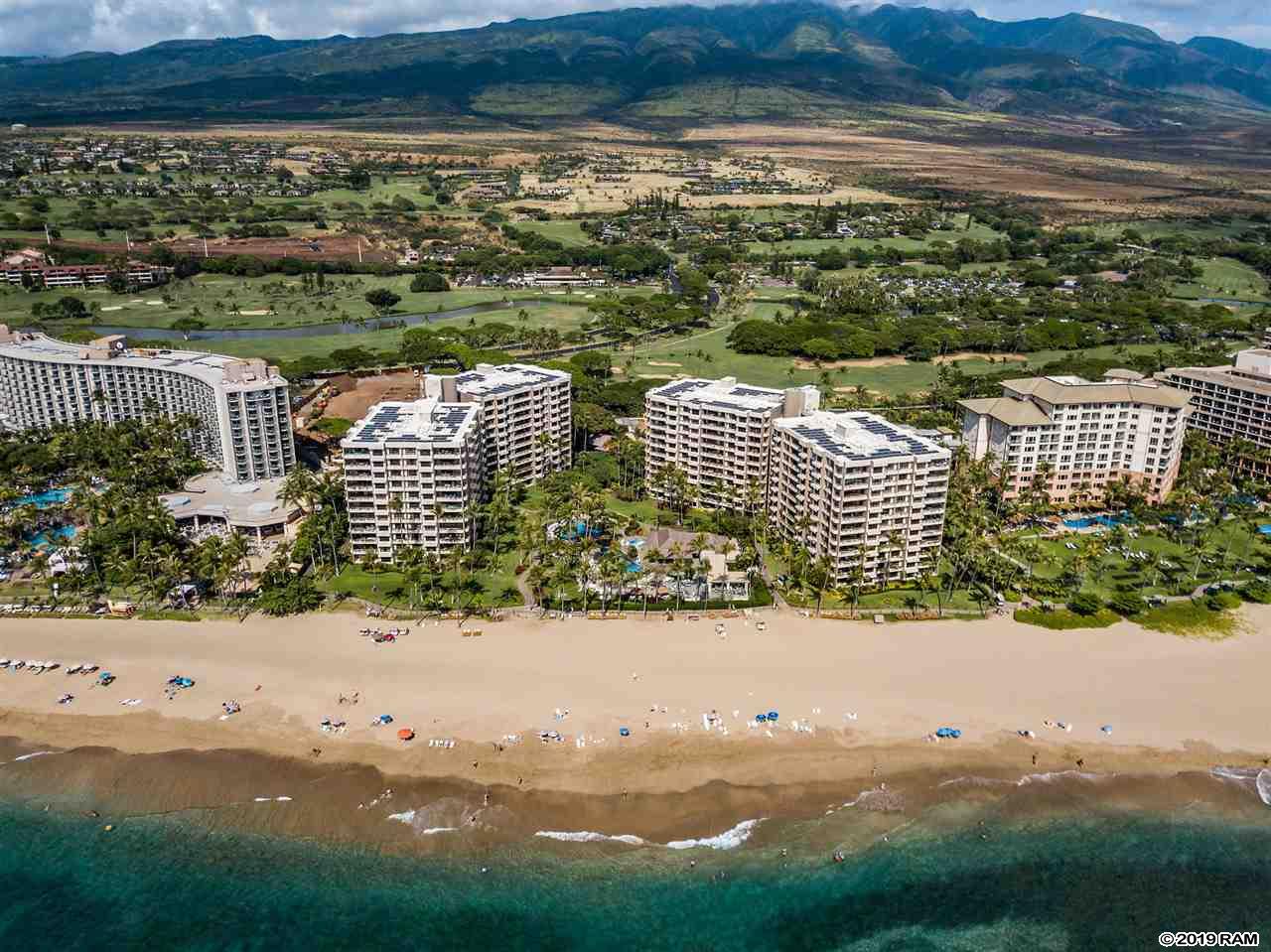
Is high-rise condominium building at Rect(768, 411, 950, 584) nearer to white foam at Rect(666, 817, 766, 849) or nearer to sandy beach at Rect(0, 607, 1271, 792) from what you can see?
sandy beach at Rect(0, 607, 1271, 792)

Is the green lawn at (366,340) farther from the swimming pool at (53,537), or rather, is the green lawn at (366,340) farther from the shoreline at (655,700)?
the shoreline at (655,700)

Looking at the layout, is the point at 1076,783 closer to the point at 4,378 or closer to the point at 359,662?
the point at 359,662

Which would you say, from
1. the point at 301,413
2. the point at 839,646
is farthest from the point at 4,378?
the point at 839,646

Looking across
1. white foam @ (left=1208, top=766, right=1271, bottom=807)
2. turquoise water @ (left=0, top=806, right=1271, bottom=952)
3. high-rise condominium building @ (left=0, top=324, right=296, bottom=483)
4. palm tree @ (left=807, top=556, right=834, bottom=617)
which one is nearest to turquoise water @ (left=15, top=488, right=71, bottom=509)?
high-rise condominium building @ (left=0, top=324, right=296, bottom=483)

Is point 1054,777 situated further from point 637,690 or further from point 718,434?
point 718,434

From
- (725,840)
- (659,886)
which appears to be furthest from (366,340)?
(659,886)
